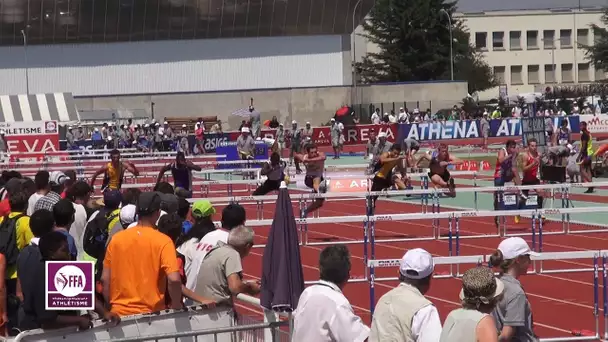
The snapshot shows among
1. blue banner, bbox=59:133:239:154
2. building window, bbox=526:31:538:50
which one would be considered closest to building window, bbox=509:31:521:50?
building window, bbox=526:31:538:50

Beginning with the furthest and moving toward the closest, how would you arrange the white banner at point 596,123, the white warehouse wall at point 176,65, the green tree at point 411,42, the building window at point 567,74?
the building window at point 567,74, the green tree at point 411,42, the white warehouse wall at point 176,65, the white banner at point 596,123

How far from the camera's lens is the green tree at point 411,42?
9894 centimetres

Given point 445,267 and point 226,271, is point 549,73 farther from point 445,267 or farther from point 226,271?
point 226,271

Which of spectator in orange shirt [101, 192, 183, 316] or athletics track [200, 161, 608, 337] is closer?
spectator in orange shirt [101, 192, 183, 316]

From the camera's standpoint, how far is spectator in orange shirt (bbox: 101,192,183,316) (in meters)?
9.31

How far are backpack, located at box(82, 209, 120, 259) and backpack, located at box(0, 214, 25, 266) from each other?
1101mm

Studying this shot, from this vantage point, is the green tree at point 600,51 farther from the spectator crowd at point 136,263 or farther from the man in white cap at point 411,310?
the man in white cap at point 411,310

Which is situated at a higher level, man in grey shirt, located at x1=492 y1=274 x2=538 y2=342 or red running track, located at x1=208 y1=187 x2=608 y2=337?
man in grey shirt, located at x1=492 y1=274 x2=538 y2=342

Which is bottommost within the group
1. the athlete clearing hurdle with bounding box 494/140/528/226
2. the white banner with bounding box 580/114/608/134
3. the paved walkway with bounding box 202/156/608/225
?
the paved walkway with bounding box 202/156/608/225

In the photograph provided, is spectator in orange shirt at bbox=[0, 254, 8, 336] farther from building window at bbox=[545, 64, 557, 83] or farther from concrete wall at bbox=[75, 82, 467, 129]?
building window at bbox=[545, 64, 557, 83]

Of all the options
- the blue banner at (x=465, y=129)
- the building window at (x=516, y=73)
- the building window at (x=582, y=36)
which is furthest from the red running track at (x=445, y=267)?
the building window at (x=516, y=73)

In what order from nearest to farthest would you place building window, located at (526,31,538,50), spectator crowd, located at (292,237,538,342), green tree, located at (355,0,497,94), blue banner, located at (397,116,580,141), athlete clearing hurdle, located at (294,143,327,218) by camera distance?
spectator crowd, located at (292,237,538,342) < athlete clearing hurdle, located at (294,143,327,218) < blue banner, located at (397,116,580,141) < green tree, located at (355,0,497,94) < building window, located at (526,31,538,50)

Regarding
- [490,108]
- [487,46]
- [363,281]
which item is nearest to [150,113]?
[490,108]

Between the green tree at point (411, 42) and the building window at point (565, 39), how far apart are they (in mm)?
18783
